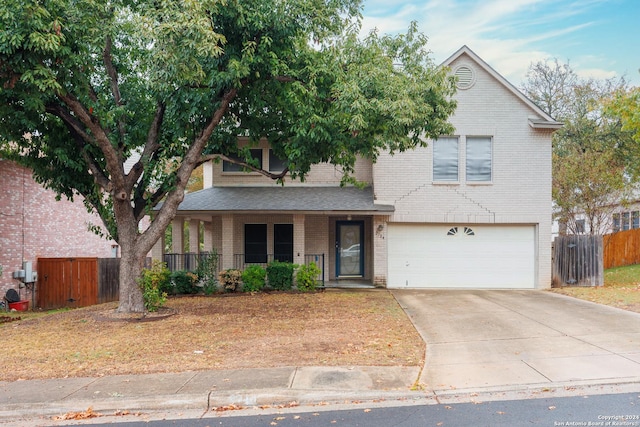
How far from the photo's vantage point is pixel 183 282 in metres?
16.3

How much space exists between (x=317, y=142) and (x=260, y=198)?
19.8ft

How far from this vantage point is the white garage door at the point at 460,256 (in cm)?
1748

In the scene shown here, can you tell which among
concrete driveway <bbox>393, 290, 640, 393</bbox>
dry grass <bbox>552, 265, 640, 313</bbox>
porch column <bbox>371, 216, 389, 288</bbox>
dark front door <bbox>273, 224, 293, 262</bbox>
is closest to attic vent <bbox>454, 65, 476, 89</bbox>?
porch column <bbox>371, 216, 389, 288</bbox>

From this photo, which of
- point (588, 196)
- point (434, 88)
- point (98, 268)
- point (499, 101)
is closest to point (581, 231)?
point (588, 196)

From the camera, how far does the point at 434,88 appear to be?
11906 millimetres

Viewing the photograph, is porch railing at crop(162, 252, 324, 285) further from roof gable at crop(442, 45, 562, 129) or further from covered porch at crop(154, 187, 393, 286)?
roof gable at crop(442, 45, 562, 129)

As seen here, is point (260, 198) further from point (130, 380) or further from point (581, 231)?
point (581, 231)

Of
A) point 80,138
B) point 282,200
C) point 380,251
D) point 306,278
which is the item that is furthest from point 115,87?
point 380,251

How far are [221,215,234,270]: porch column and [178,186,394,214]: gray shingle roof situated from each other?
2.24 feet

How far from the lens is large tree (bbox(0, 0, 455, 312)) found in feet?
31.1

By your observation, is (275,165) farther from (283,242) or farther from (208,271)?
(208,271)

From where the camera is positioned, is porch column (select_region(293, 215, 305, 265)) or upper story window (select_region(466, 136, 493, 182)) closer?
porch column (select_region(293, 215, 305, 265))

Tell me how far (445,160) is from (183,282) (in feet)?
32.1

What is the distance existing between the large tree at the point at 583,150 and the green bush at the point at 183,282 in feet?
49.9
